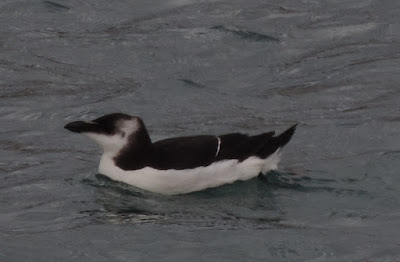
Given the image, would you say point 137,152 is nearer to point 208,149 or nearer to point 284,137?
point 208,149

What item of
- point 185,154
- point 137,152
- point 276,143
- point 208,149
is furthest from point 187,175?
point 276,143

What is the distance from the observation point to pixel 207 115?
13.9 metres

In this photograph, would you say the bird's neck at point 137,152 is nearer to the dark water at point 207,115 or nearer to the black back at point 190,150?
the black back at point 190,150

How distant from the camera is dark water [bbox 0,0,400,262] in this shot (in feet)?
34.2

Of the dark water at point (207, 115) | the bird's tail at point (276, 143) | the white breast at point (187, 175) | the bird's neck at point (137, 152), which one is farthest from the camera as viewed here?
the bird's tail at point (276, 143)

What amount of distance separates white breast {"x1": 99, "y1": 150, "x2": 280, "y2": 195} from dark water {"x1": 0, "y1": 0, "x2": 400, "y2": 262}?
9 cm

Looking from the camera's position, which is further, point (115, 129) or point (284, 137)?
point (284, 137)

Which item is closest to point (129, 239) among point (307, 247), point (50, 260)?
point (50, 260)

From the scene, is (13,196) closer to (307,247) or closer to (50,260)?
(50,260)

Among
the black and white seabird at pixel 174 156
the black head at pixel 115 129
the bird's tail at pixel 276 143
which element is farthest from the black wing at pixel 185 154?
the bird's tail at pixel 276 143

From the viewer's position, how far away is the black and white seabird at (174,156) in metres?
11.4

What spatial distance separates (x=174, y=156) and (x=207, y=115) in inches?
97.9

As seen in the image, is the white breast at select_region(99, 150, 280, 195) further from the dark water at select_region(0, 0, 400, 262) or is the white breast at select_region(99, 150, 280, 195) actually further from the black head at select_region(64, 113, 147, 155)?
the black head at select_region(64, 113, 147, 155)

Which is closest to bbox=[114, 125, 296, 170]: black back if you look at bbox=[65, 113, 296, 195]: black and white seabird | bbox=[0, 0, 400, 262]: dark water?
bbox=[65, 113, 296, 195]: black and white seabird
